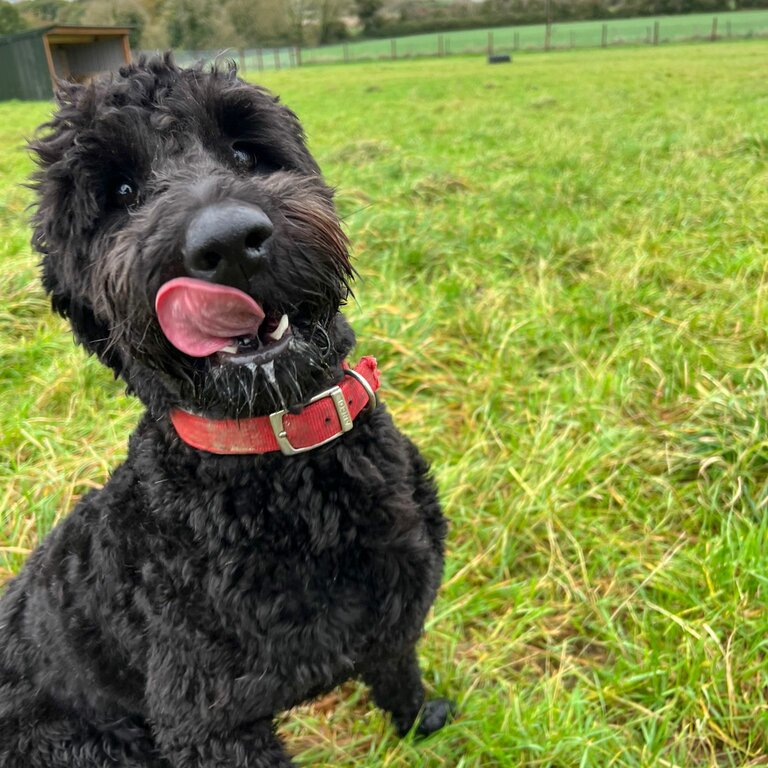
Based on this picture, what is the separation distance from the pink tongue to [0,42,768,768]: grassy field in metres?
1.53

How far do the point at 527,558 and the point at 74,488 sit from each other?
217 centimetres

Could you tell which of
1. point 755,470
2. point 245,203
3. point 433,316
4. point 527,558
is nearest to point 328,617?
point 245,203

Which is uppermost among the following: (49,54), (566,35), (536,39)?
(566,35)

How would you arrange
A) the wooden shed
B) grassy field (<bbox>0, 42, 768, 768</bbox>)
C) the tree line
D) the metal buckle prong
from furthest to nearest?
1. the tree line
2. the wooden shed
3. grassy field (<bbox>0, 42, 768, 768</bbox>)
4. the metal buckle prong

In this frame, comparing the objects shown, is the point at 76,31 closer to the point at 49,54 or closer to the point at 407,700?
the point at 49,54

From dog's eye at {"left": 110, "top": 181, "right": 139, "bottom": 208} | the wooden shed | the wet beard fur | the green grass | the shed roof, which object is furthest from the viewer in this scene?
the green grass

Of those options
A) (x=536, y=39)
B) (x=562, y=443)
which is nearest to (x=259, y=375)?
(x=562, y=443)

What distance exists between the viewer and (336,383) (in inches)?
63.2

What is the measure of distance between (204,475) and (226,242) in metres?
0.63

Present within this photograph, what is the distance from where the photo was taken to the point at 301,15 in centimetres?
5112

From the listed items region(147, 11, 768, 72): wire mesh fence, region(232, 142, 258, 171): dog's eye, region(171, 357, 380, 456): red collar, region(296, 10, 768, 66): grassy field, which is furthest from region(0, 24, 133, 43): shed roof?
region(171, 357, 380, 456): red collar

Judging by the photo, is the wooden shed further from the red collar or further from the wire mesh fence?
the red collar

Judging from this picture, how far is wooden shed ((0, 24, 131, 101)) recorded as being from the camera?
2231cm

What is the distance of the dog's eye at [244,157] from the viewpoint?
5.33ft
